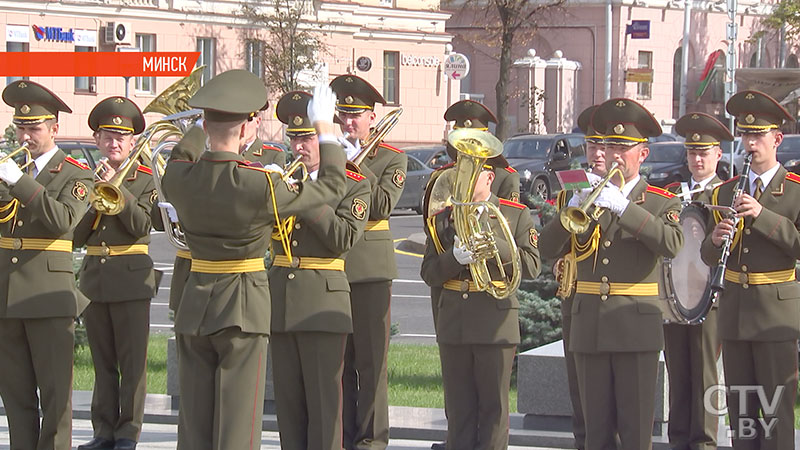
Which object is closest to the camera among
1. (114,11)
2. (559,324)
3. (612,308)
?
(612,308)

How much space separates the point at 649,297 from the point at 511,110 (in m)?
43.0

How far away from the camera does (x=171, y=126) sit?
8.41 m

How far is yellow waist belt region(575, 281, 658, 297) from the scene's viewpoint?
813cm

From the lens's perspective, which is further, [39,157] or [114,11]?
[114,11]

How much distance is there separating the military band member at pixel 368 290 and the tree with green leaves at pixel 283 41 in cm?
2866

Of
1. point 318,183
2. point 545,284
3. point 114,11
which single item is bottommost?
point 545,284

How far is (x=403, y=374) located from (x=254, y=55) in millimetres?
27775

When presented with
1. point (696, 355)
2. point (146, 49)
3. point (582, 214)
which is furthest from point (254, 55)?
point (582, 214)

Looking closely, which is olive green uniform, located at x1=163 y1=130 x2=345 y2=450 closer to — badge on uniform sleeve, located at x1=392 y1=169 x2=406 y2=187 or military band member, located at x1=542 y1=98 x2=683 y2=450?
military band member, located at x1=542 y1=98 x2=683 y2=450

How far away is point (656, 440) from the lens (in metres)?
9.49

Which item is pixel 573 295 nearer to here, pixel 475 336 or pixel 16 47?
pixel 475 336

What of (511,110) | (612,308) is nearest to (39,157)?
(612,308)

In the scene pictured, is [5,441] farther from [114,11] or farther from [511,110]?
[511,110]

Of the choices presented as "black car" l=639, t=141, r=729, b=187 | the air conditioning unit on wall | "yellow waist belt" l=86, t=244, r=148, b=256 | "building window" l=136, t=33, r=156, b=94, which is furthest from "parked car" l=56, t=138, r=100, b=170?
"yellow waist belt" l=86, t=244, r=148, b=256
